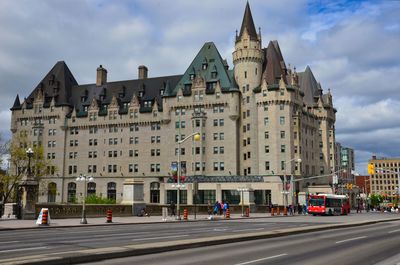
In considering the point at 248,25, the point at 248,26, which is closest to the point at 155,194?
the point at 248,26

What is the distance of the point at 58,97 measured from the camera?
110 m

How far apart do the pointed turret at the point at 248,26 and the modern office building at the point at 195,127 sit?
0.99 ft

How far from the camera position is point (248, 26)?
95.6 m

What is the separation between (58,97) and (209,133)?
40.8 meters

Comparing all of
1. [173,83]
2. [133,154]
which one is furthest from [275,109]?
[133,154]

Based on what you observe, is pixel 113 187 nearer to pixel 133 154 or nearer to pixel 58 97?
pixel 133 154

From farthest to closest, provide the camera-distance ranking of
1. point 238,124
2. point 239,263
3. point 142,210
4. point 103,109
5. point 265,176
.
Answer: point 103,109, point 238,124, point 265,176, point 142,210, point 239,263

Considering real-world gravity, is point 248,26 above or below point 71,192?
above

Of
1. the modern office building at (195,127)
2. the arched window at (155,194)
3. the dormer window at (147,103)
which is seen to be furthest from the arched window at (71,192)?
the dormer window at (147,103)

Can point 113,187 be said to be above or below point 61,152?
below

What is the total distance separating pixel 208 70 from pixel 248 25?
1269cm

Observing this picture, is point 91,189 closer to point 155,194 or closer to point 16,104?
point 155,194

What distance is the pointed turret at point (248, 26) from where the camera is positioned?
94.9 m

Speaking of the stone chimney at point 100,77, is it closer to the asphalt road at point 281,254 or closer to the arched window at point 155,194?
the arched window at point 155,194
